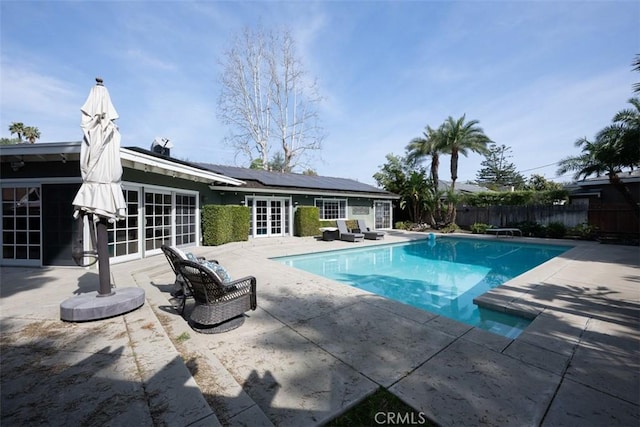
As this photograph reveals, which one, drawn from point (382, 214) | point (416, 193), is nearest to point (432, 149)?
point (416, 193)

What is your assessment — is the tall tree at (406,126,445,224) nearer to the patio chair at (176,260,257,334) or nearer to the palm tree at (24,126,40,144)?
the patio chair at (176,260,257,334)

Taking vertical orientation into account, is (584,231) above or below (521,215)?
below

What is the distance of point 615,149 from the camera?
1153 cm

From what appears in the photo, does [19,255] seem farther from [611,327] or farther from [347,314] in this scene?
[611,327]

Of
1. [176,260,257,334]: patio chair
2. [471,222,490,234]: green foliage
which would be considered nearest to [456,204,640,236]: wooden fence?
[471,222,490,234]: green foliage

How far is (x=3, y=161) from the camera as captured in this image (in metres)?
7.06

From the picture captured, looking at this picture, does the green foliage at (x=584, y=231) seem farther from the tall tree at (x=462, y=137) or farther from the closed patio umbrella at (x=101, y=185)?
the closed patio umbrella at (x=101, y=185)

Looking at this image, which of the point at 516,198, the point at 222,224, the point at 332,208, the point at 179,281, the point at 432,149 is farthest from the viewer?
the point at 432,149

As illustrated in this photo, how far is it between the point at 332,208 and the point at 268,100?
1261 centimetres

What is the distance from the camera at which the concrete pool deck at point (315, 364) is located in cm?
207

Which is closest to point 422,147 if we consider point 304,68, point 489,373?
point 304,68

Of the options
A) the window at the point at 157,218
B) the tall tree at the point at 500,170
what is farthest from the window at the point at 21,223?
the tall tree at the point at 500,170

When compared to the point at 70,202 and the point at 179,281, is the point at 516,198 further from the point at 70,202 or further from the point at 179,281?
the point at 70,202

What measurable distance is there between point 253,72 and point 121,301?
23503 mm
